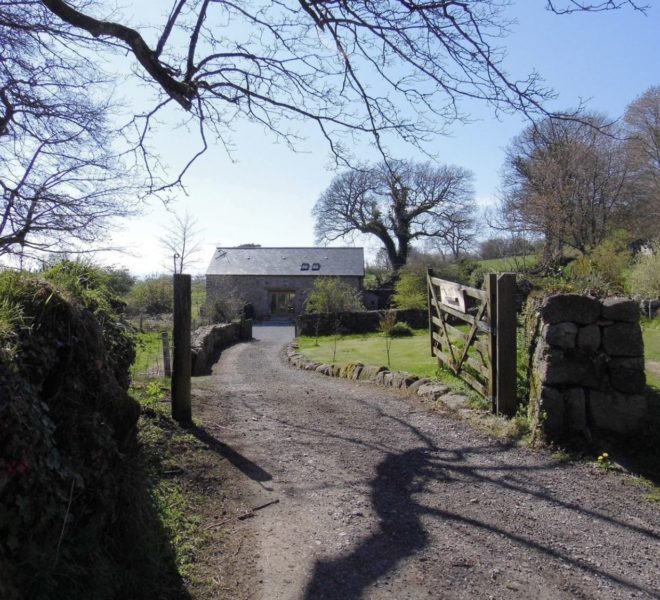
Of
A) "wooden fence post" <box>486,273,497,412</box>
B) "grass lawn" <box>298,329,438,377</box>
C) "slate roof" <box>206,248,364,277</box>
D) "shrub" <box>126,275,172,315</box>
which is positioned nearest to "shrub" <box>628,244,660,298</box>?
"grass lawn" <box>298,329,438,377</box>

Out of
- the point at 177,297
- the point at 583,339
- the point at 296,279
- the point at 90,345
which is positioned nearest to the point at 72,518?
the point at 90,345

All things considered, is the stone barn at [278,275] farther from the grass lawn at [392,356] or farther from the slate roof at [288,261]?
the grass lawn at [392,356]

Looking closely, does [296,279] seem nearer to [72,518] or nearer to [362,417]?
[362,417]

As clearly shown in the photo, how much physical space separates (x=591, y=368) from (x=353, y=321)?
21.4 meters

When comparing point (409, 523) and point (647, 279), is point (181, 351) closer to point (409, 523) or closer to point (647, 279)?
point (409, 523)

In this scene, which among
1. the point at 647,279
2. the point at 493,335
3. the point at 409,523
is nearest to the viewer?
the point at 409,523

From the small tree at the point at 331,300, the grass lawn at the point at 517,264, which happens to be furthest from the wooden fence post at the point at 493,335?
the small tree at the point at 331,300

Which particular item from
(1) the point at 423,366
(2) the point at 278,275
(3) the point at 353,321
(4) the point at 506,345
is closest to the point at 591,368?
(4) the point at 506,345

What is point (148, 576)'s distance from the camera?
2869 millimetres

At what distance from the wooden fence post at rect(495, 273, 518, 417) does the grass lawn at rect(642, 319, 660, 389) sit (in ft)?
6.92

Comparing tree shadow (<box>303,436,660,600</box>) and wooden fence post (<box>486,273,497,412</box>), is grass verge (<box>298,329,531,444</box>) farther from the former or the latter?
tree shadow (<box>303,436,660,600</box>)

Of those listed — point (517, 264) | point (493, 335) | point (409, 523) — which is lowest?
point (409, 523)

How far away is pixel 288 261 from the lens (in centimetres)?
4603

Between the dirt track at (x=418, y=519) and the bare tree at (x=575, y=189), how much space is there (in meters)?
18.3
